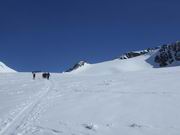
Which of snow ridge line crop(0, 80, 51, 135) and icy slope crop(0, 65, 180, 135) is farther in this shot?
snow ridge line crop(0, 80, 51, 135)

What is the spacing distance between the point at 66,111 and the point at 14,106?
4.04 m

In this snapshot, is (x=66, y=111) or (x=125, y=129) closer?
(x=125, y=129)

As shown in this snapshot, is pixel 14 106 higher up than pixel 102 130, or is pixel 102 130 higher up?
pixel 14 106

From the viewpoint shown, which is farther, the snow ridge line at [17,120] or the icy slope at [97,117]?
→ the snow ridge line at [17,120]

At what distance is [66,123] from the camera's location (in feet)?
42.8

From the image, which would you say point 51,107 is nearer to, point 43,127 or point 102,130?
point 43,127

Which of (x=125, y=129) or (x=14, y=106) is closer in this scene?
(x=125, y=129)

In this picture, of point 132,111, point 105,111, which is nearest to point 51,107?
point 105,111

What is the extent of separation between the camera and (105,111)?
14914mm

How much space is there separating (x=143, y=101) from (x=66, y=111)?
436cm

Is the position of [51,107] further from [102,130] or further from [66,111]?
[102,130]

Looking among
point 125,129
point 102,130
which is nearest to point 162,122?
point 125,129

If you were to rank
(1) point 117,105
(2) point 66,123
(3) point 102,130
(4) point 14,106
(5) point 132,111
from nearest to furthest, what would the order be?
(3) point 102,130, (2) point 66,123, (5) point 132,111, (1) point 117,105, (4) point 14,106

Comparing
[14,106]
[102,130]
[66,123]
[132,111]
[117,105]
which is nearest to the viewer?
[102,130]
